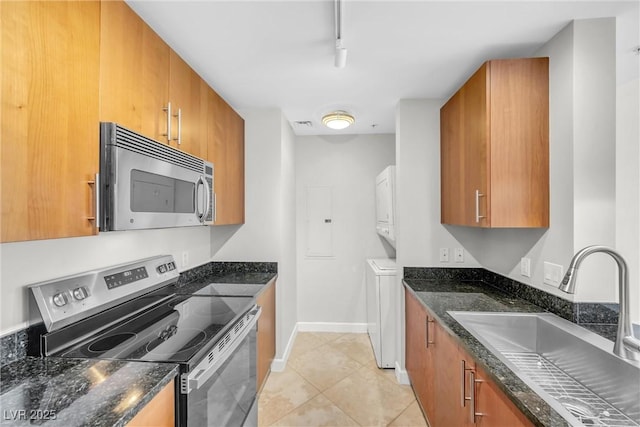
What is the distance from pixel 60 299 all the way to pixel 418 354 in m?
2.07

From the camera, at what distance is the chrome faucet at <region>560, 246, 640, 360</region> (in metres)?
1.08

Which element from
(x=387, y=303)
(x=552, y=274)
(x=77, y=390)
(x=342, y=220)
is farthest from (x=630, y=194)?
(x=77, y=390)

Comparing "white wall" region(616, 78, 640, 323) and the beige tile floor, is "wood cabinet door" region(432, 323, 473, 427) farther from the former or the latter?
"white wall" region(616, 78, 640, 323)

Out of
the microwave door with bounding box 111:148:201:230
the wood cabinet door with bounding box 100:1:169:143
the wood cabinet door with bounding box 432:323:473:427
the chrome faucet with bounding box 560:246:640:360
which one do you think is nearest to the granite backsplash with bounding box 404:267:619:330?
the chrome faucet with bounding box 560:246:640:360

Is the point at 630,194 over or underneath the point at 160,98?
underneath

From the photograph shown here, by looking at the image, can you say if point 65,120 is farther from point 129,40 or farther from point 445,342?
point 445,342

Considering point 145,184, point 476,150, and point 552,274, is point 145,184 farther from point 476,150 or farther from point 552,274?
point 552,274

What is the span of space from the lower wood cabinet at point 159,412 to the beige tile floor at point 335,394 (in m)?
1.22

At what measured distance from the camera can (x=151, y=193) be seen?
1.34m

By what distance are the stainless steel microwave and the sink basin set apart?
1.55m

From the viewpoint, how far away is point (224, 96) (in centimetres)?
251

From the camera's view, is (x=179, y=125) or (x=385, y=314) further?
(x=385, y=314)

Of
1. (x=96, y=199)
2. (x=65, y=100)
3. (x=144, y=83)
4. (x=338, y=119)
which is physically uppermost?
(x=338, y=119)

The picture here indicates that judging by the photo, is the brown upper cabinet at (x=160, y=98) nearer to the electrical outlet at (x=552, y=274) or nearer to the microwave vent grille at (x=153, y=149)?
the microwave vent grille at (x=153, y=149)
